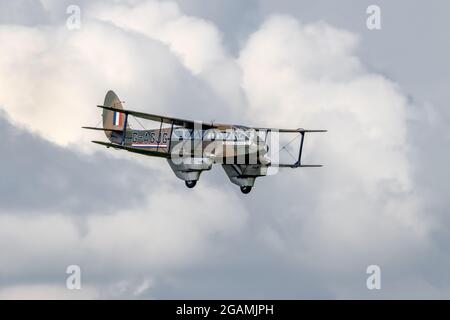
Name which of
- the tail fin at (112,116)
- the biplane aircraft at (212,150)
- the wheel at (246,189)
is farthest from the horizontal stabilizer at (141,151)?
the tail fin at (112,116)

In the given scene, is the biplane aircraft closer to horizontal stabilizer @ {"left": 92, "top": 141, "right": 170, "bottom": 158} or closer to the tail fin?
horizontal stabilizer @ {"left": 92, "top": 141, "right": 170, "bottom": 158}

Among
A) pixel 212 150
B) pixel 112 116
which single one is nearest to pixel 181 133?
pixel 212 150

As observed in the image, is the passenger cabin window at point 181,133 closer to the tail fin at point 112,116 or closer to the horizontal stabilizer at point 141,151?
the horizontal stabilizer at point 141,151

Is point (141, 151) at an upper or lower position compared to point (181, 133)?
lower

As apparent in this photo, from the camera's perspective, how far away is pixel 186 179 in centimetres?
9362

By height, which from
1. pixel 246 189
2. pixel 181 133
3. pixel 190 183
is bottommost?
pixel 190 183

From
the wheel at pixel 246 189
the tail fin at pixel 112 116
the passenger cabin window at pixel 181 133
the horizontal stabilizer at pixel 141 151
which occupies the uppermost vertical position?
the tail fin at pixel 112 116

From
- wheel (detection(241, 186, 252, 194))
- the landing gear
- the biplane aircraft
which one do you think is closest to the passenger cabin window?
the biplane aircraft

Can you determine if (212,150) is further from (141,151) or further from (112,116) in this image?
(112,116)

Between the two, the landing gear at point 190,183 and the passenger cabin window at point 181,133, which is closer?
the landing gear at point 190,183

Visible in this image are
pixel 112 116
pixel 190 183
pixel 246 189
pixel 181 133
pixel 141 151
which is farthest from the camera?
pixel 112 116
